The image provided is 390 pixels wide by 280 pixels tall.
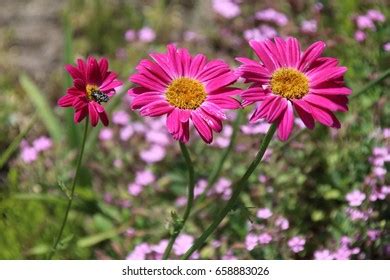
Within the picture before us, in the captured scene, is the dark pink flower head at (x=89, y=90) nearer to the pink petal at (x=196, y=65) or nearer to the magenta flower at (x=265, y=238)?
the pink petal at (x=196, y=65)

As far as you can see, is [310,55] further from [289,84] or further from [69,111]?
[69,111]

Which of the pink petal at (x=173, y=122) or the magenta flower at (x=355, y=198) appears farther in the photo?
the magenta flower at (x=355, y=198)

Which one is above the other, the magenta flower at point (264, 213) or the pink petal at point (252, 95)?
the magenta flower at point (264, 213)

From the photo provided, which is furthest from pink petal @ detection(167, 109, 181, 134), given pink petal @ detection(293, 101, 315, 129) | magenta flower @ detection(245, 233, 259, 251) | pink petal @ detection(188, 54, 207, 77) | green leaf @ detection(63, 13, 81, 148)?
green leaf @ detection(63, 13, 81, 148)

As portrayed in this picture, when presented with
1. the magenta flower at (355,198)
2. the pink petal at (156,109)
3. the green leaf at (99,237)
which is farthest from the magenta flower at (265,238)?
the pink petal at (156,109)

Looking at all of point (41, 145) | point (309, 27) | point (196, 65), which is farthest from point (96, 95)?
point (309, 27)

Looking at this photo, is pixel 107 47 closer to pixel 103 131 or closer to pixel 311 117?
pixel 103 131
